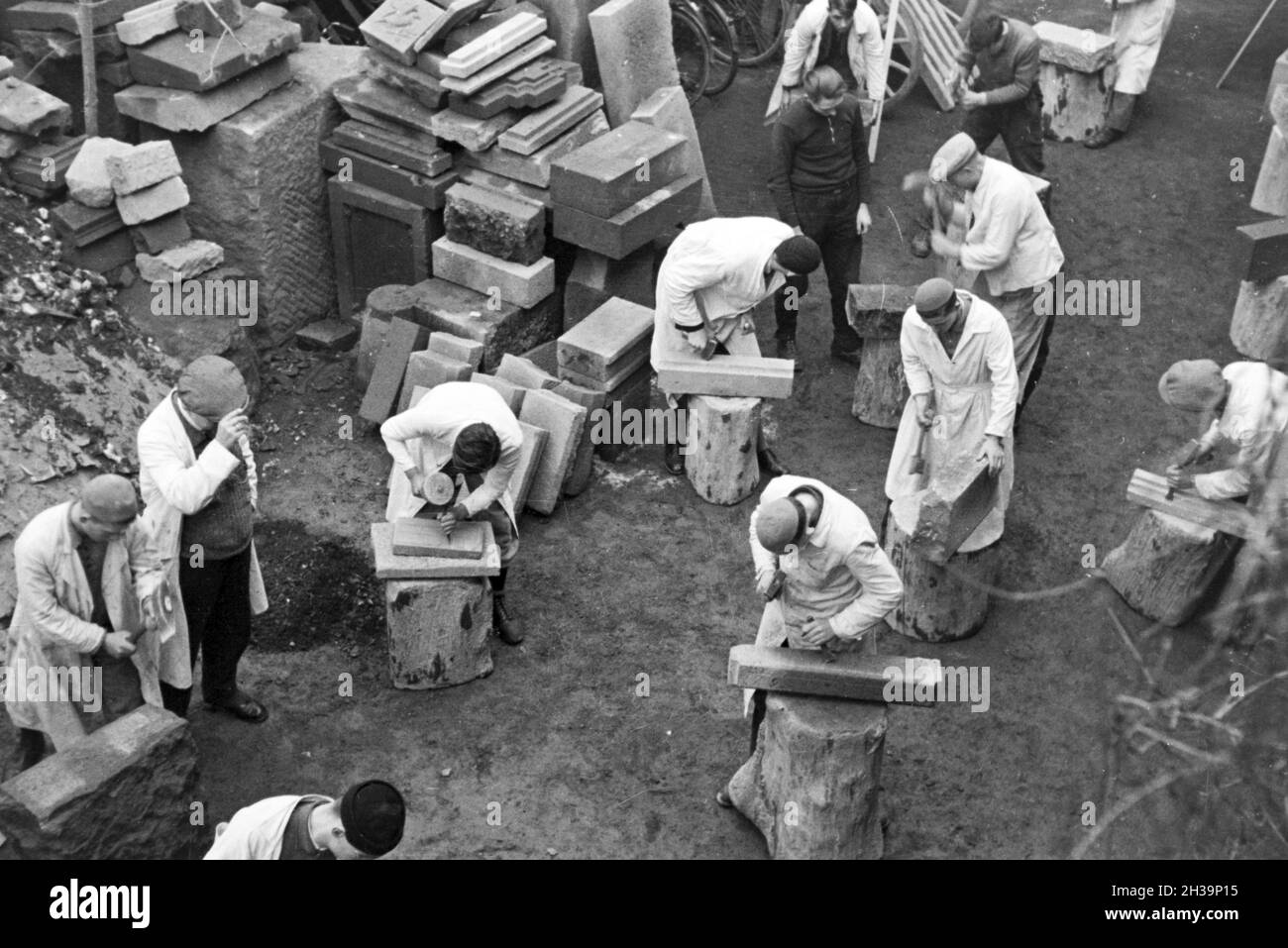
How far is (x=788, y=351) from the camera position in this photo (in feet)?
32.0

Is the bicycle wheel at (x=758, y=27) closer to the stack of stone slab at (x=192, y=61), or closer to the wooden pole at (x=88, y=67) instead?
the stack of stone slab at (x=192, y=61)

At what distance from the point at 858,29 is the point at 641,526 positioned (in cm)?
420

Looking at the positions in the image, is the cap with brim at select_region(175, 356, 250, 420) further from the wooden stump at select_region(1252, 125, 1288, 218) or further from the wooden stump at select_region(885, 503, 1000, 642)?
the wooden stump at select_region(1252, 125, 1288, 218)

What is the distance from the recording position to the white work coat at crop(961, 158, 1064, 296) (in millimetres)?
8312

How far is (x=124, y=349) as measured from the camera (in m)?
8.55

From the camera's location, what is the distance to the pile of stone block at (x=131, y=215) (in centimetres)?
867

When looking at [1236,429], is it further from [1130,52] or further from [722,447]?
[1130,52]

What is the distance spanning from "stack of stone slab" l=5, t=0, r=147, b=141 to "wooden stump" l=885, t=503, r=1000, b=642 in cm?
541

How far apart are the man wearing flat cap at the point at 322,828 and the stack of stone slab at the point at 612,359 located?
407 cm

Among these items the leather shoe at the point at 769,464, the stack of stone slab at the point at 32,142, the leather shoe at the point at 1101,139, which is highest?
the stack of stone slab at the point at 32,142

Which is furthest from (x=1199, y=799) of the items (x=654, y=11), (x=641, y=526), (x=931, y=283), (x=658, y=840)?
(x=654, y=11)

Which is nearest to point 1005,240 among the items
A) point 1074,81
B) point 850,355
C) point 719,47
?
point 850,355

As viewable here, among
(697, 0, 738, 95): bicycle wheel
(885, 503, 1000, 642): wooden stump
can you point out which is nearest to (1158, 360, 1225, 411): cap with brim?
(885, 503, 1000, 642): wooden stump

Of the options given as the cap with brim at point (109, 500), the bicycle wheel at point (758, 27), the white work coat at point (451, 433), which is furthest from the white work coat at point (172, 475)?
the bicycle wheel at point (758, 27)
